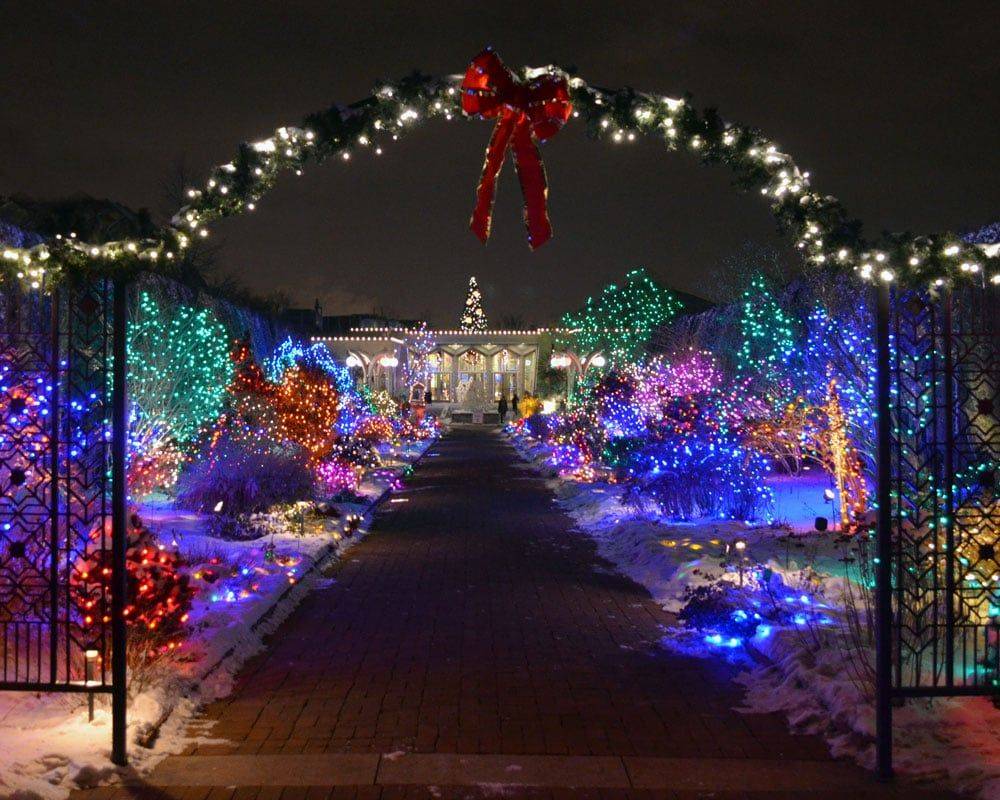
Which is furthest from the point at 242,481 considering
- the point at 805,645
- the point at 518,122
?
the point at 518,122

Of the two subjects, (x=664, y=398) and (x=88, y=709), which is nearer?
(x=88, y=709)

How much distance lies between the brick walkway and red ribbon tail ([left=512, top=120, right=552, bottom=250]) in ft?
10.00

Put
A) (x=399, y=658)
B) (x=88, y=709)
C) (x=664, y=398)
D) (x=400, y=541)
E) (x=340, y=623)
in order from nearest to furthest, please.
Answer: (x=88, y=709) → (x=399, y=658) → (x=340, y=623) → (x=400, y=541) → (x=664, y=398)

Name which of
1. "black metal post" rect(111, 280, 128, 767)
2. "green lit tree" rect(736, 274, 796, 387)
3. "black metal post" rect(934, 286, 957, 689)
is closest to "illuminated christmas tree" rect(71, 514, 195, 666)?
"black metal post" rect(111, 280, 128, 767)

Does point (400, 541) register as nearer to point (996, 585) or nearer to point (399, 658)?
point (399, 658)

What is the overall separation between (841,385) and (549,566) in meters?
4.26

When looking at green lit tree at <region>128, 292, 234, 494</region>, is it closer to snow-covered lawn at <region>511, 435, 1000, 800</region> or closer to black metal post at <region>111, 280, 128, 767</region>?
snow-covered lawn at <region>511, 435, 1000, 800</region>

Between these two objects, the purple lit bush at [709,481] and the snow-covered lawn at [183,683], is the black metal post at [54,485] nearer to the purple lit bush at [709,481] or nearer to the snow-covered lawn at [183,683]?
the snow-covered lawn at [183,683]

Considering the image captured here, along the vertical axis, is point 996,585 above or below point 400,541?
above

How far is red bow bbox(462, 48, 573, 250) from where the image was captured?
568 centimetres

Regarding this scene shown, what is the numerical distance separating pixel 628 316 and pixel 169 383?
23652 mm

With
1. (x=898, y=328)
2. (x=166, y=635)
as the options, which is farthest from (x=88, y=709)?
(x=898, y=328)

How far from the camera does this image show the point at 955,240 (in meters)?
5.41

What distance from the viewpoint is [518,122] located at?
5801 millimetres
